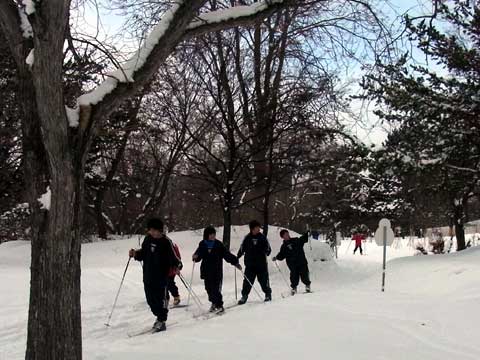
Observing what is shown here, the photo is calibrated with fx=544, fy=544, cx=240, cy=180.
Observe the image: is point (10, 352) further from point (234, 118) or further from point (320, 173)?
point (320, 173)

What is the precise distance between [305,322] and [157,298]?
257 cm

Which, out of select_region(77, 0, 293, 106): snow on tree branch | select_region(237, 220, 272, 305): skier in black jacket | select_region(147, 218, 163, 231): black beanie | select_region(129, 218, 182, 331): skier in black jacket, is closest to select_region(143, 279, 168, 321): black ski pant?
select_region(129, 218, 182, 331): skier in black jacket

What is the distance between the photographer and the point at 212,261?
34.7 ft

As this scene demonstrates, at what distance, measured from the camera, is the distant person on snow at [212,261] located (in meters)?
10.3

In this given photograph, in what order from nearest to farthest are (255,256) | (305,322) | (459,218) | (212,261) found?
(305,322) → (212,261) → (255,256) → (459,218)

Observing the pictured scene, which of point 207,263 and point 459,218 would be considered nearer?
point 207,263

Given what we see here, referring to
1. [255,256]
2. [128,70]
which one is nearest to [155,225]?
[255,256]

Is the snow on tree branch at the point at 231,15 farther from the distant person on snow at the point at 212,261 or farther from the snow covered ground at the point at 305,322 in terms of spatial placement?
the distant person on snow at the point at 212,261

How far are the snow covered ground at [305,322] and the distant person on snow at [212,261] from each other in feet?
2.25

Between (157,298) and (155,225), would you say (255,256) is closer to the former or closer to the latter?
(155,225)

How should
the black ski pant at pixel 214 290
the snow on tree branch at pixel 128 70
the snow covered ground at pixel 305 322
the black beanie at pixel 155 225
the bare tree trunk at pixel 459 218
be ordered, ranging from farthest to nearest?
1. the bare tree trunk at pixel 459 218
2. the black ski pant at pixel 214 290
3. the black beanie at pixel 155 225
4. the snow covered ground at pixel 305 322
5. the snow on tree branch at pixel 128 70

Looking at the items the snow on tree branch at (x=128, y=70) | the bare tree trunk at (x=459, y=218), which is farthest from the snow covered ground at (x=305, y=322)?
the bare tree trunk at (x=459, y=218)

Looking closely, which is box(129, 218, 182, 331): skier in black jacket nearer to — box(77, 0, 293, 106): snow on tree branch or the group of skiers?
the group of skiers

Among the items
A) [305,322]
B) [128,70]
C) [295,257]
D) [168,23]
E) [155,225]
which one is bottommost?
[305,322]
